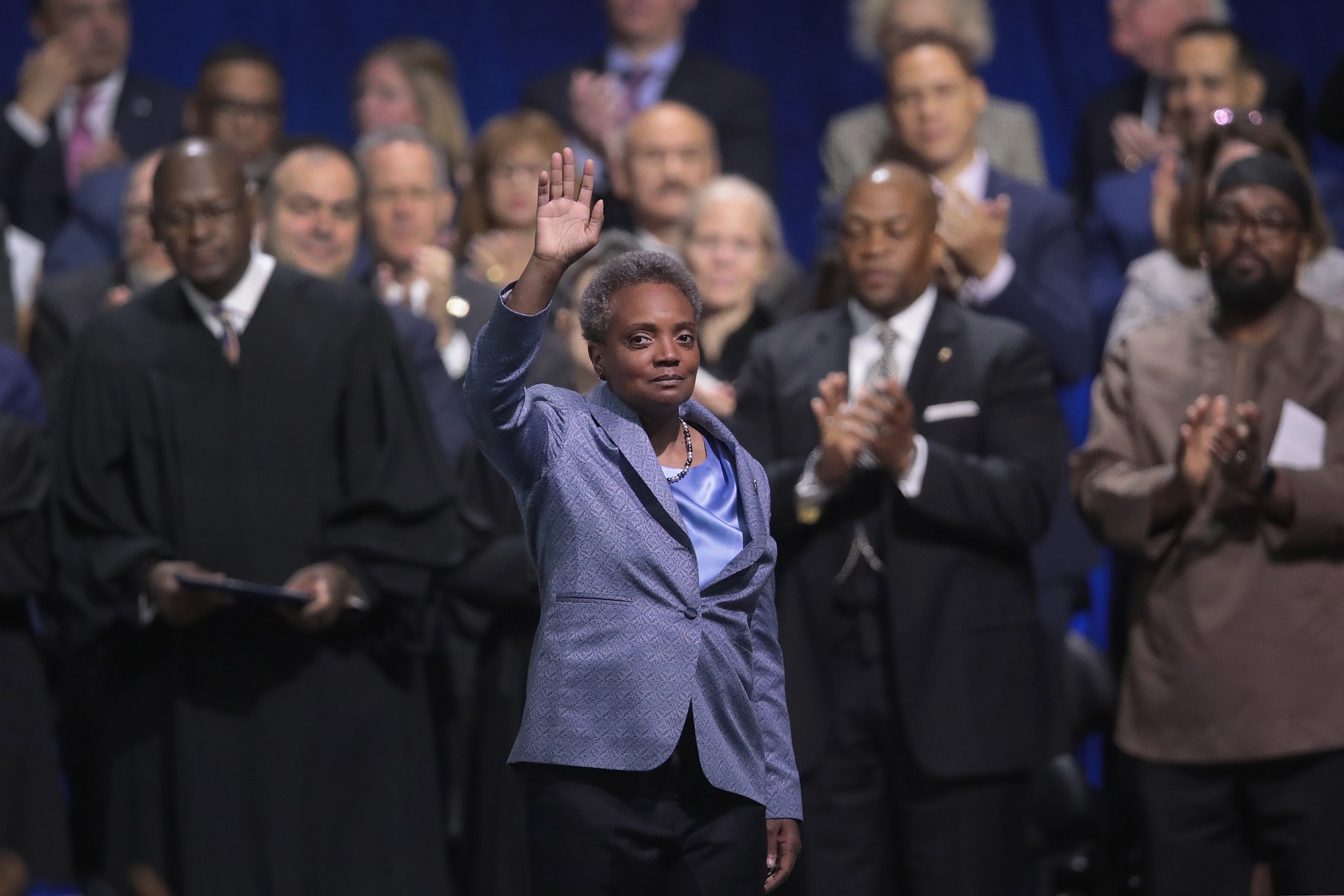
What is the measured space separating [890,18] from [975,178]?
3.95ft

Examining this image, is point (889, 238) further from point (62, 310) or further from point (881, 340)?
point (62, 310)

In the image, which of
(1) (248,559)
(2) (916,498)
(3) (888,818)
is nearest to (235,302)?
(1) (248,559)

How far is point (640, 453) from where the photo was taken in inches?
134

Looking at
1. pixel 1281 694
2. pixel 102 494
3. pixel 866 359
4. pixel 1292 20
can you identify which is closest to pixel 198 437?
pixel 102 494

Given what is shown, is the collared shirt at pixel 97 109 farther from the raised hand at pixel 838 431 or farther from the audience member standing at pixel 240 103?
the raised hand at pixel 838 431

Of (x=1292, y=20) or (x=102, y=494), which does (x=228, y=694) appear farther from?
(x=1292, y=20)

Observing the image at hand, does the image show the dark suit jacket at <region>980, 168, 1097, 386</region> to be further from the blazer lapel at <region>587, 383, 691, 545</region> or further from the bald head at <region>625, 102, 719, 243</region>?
the blazer lapel at <region>587, 383, 691, 545</region>

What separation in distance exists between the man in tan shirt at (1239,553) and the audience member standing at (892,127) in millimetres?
1721

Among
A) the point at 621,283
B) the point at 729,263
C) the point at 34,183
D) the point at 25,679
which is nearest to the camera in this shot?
the point at 621,283

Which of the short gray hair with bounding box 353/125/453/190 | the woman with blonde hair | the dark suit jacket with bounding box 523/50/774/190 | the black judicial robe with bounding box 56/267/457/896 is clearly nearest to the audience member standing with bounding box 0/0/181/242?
the woman with blonde hair

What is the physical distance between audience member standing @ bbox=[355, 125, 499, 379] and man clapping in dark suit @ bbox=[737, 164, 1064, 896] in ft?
4.76

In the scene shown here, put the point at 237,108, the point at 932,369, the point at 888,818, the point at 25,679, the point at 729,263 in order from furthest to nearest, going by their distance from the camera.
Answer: the point at 237,108 → the point at 729,263 → the point at 25,679 → the point at 932,369 → the point at 888,818

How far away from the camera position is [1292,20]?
793 centimetres

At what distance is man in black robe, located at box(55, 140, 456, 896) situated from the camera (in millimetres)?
4680
